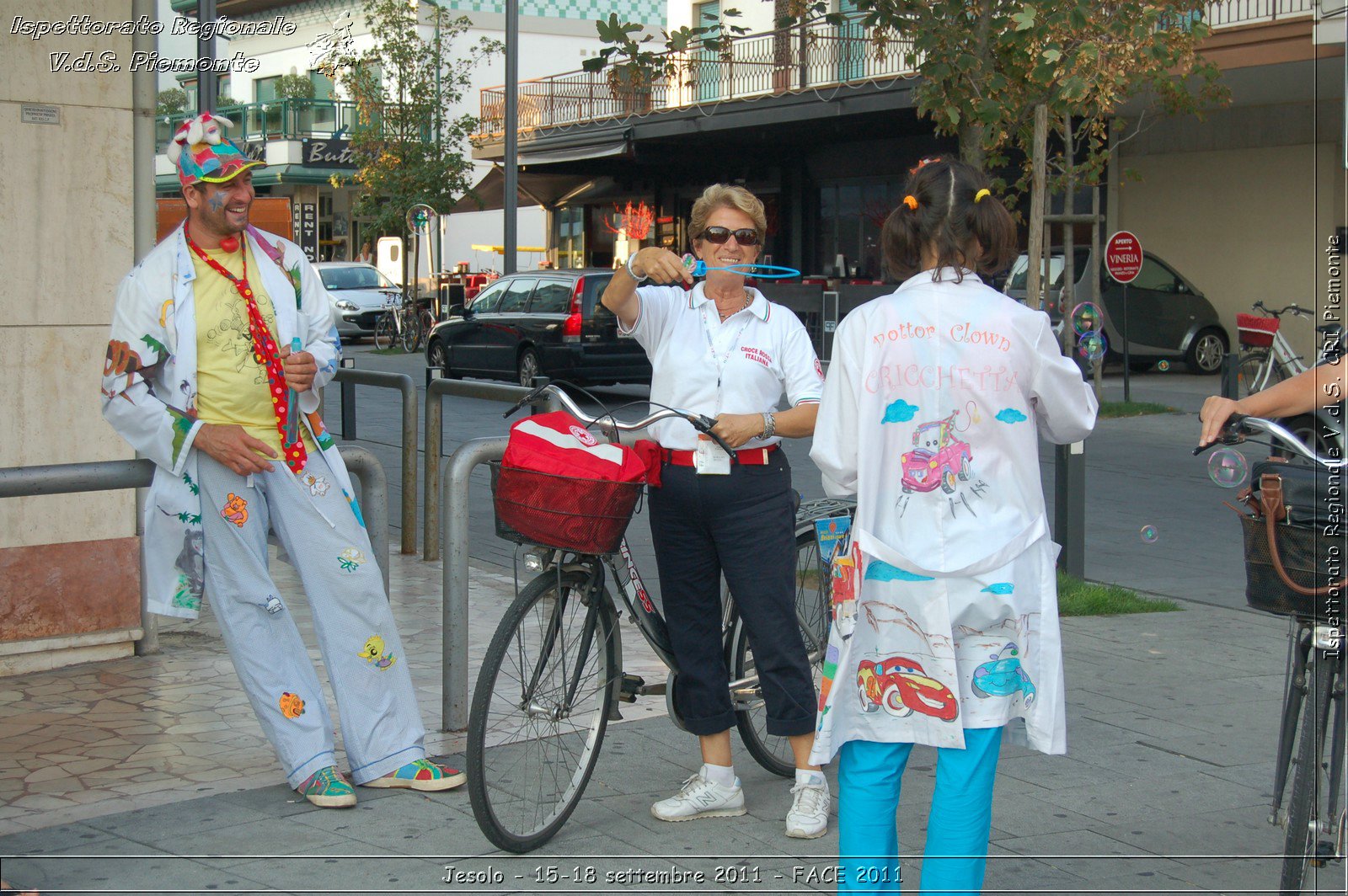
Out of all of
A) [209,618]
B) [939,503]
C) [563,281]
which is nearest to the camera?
[939,503]

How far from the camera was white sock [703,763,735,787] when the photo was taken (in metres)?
4.28

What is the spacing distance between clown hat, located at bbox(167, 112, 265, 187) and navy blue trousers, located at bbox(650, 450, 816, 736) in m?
1.53

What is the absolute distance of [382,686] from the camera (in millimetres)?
4477

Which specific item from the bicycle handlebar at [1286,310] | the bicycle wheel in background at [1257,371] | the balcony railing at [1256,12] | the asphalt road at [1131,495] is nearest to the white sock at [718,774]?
the asphalt road at [1131,495]

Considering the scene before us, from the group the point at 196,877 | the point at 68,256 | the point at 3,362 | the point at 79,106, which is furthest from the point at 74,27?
the point at 196,877

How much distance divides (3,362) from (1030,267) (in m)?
5.15

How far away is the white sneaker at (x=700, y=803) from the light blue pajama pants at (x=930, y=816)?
1.15 meters

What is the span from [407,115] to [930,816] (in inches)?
1200

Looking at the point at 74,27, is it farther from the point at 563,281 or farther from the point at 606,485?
the point at 563,281

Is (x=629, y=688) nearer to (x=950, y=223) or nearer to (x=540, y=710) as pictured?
(x=540, y=710)

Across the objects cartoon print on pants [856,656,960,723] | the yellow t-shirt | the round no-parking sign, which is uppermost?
the round no-parking sign

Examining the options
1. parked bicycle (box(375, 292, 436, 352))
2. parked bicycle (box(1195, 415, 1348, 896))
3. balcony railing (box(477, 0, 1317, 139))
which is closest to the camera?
parked bicycle (box(1195, 415, 1348, 896))

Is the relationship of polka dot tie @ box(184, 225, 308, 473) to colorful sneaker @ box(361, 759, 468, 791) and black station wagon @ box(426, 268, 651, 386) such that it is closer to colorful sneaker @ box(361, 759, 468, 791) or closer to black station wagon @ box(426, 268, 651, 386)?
colorful sneaker @ box(361, 759, 468, 791)

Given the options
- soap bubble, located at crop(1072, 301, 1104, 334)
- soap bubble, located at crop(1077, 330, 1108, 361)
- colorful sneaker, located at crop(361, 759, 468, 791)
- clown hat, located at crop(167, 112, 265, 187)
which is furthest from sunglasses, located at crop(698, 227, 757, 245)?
soap bubble, located at crop(1072, 301, 1104, 334)
